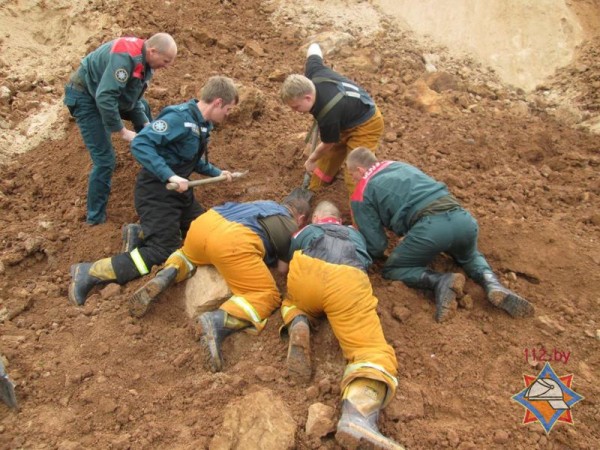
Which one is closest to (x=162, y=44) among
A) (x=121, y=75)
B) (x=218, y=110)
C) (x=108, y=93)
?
(x=121, y=75)

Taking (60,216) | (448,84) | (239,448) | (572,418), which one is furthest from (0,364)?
(448,84)

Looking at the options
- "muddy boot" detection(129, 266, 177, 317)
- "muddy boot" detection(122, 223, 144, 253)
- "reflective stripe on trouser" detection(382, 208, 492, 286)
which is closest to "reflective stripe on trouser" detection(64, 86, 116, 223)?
"muddy boot" detection(122, 223, 144, 253)

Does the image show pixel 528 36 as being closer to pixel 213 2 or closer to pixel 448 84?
pixel 448 84

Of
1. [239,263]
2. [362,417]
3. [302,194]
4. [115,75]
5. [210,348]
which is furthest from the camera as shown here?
[302,194]

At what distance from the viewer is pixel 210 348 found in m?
3.25

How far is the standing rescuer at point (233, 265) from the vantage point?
3359 millimetres

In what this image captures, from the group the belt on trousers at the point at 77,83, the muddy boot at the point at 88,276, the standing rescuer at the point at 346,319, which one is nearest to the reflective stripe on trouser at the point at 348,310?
the standing rescuer at the point at 346,319

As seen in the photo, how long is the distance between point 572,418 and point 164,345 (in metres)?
2.63

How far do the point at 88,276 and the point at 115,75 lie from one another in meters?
1.62

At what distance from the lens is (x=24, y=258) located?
4.29 meters

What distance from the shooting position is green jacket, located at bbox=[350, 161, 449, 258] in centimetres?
374

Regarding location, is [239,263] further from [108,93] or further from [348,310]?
[108,93]

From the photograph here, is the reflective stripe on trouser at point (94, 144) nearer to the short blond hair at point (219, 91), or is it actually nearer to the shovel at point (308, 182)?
the short blond hair at point (219, 91)

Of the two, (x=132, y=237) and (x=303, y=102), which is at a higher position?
(x=303, y=102)
